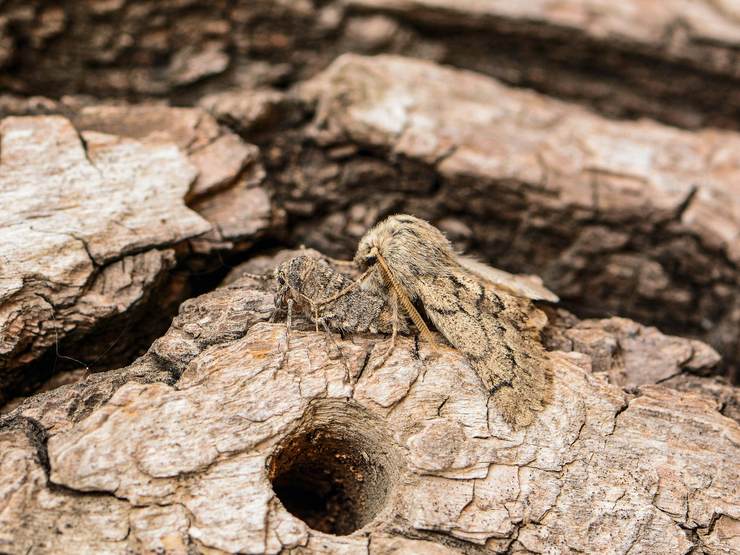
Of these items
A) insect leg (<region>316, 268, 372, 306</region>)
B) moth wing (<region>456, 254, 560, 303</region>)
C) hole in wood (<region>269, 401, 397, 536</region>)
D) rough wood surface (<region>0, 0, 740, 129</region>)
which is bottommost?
hole in wood (<region>269, 401, 397, 536</region>)

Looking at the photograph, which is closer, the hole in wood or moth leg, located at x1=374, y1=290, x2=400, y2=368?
the hole in wood

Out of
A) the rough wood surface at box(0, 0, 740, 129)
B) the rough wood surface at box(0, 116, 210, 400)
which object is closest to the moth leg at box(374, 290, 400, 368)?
the rough wood surface at box(0, 116, 210, 400)

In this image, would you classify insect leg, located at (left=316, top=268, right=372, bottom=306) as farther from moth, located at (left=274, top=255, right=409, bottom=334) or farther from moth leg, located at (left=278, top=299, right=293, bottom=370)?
moth leg, located at (left=278, top=299, right=293, bottom=370)

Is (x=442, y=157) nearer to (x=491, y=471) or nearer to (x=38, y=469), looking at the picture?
(x=491, y=471)

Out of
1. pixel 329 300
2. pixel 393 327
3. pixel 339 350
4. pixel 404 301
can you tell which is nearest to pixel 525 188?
pixel 404 301

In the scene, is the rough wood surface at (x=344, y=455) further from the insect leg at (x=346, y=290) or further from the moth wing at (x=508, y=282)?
the moth wing at (x=508, y=282)

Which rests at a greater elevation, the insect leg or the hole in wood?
the insect leg

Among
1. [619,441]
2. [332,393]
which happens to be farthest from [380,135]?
[619,441]
